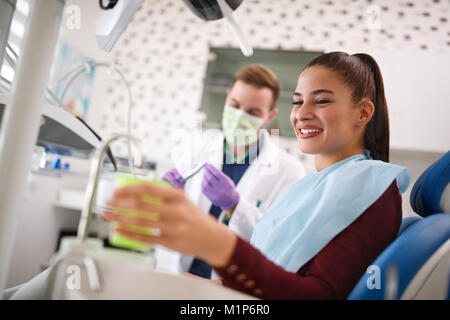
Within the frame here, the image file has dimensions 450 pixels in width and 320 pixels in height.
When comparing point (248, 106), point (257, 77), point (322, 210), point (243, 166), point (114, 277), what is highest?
point (257, 77)

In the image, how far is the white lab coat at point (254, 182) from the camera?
1.09m

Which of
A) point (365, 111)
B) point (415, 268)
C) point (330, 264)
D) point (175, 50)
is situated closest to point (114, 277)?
point (330, 264)

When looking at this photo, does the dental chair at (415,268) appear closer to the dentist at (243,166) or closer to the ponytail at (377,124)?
the ponytail at (377,124)

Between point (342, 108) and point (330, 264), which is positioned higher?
point (342, 108)

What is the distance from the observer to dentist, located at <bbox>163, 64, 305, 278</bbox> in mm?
1104

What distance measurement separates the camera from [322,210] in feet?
2.14

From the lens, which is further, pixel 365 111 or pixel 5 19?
pixel 5 19

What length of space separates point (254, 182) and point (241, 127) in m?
0.29

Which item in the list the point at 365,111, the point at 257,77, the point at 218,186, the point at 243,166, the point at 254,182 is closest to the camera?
the point at 365,111

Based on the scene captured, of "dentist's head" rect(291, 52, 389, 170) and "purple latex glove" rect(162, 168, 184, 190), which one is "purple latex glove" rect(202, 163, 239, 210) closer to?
"purple latex glove" rect(162, 168, 184, 190)

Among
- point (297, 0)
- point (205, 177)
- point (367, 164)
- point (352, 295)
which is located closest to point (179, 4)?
point (297, 0)

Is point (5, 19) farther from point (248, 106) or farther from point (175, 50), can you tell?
point (175, 50)

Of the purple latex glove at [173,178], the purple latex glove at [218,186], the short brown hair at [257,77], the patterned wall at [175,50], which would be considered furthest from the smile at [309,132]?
the patterned wall at [175,50]

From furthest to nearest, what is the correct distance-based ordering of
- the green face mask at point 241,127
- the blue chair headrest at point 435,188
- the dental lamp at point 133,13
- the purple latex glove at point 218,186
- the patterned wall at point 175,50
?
1. the patterned wall at point 175,50
2. the green face mask at point 241,127
3. the purple latex glove at point 218,186
4. the dental lamp at point 133,13
5. the blue chair headrest at point 435,188
